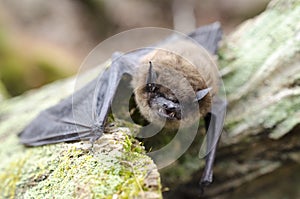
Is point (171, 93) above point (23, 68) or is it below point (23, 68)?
below

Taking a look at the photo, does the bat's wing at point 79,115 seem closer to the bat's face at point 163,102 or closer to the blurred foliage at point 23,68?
the bat's face at point 163,102

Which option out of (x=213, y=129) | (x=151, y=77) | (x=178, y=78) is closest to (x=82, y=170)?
(x=151, y=77)

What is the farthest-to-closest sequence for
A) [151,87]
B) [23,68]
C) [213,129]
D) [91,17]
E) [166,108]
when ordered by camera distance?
[91,17], [23,68], [213,129], [151,87], [166,108]

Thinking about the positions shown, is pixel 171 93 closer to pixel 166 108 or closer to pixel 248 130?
pixel 166 108

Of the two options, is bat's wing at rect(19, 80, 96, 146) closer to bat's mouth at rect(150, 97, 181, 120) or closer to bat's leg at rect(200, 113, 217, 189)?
bat's mouth at rect(150, 97, 181, 120)

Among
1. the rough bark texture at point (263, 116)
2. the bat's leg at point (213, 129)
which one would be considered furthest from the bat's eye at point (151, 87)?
the rough bark texture at point (263, 116)

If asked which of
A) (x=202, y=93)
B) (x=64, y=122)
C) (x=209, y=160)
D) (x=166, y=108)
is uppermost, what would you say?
(x=64, y=122)

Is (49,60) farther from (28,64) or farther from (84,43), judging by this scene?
(84,43)

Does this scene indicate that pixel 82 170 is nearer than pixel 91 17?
Yes
